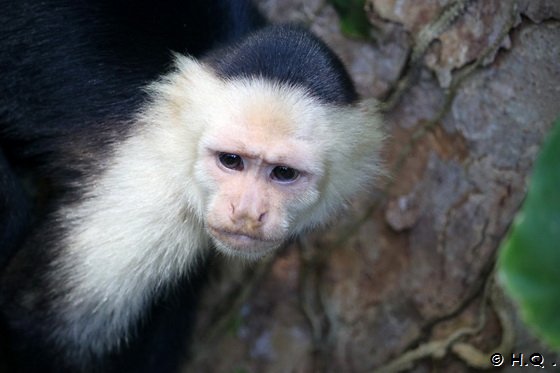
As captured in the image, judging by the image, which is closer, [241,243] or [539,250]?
[539,250]

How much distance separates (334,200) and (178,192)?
543mm

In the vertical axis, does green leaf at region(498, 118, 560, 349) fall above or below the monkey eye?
above

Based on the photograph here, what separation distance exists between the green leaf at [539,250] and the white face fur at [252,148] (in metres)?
1.06

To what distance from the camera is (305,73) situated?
2426mm

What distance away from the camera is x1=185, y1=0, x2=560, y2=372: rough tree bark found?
10.2 feet

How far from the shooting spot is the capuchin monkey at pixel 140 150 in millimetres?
2391

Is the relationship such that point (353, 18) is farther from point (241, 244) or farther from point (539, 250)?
point (539, 250)

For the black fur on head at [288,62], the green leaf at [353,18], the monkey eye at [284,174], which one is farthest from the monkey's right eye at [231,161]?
the green leaf at [353,18]

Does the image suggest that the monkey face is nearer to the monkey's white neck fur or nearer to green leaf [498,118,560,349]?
the monkey's white neck fur

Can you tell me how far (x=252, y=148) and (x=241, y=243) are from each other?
29 centimetres

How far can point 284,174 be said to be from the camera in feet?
7.91

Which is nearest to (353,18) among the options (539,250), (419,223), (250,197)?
(419,223)

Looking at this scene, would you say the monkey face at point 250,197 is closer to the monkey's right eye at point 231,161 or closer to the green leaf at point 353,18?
the monkey's right eye at point 231,161

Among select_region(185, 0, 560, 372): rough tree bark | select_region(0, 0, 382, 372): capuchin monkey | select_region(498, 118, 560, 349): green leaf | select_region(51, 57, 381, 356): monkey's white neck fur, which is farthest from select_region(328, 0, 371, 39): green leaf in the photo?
select_region(498, 118, 560, 349): green leaf
